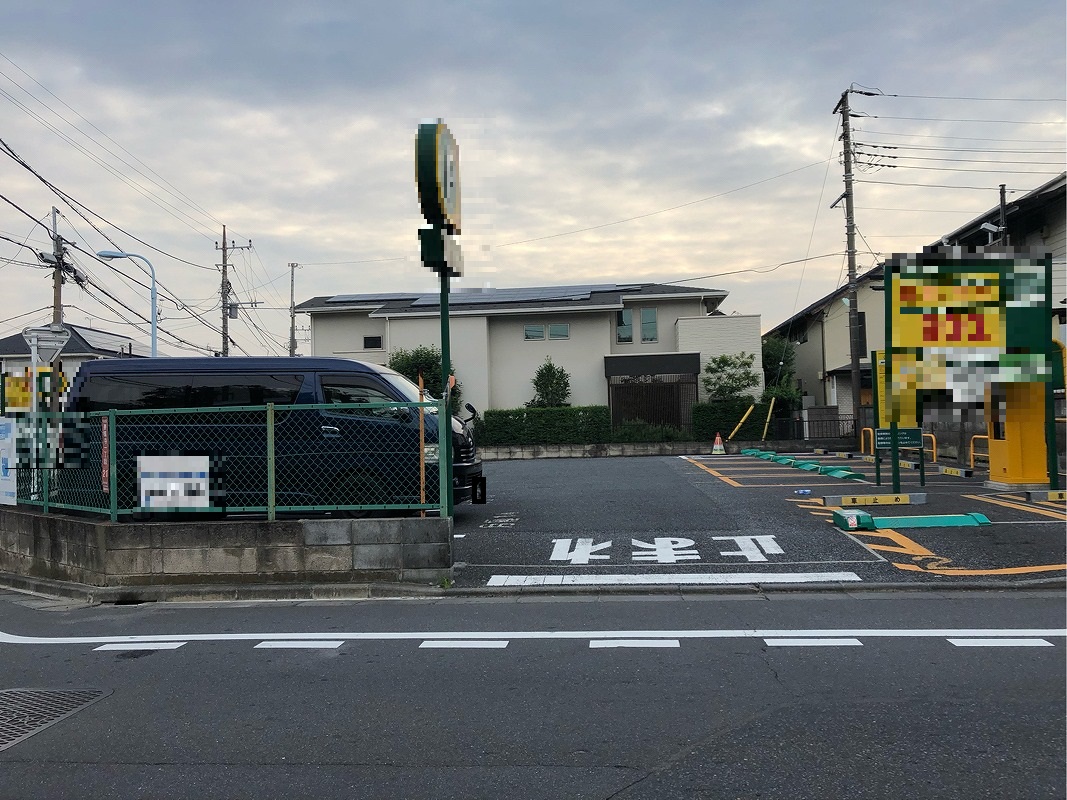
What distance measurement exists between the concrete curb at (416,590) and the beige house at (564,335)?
23623mm

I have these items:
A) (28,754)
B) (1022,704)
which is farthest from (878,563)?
(28,754)

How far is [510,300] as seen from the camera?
33.9 meters

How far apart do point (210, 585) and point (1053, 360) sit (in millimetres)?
10569

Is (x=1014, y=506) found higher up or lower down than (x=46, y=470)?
lower down

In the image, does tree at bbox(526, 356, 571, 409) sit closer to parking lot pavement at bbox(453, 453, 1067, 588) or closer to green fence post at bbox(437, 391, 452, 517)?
parking lot pavement at bbox(453, 453, 1067, 588)

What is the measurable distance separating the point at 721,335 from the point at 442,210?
79.3 ft

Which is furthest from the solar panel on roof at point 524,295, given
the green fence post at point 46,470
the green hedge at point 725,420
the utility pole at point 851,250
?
the green fence post at point 46,470

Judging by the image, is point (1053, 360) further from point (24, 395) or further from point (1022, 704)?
point (24, 395)

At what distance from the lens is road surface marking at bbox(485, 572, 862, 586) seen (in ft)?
24.3

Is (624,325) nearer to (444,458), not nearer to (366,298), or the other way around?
(366,298)

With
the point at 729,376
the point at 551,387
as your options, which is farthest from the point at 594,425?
the point at 729,376

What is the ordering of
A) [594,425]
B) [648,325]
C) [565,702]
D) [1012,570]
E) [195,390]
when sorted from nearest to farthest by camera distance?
1. [565,702]
2. [1012,570]
3. [195,390]
4. [594,425]
5. [648,325]

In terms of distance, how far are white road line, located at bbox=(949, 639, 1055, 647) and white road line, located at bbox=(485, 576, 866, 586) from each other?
2.07m

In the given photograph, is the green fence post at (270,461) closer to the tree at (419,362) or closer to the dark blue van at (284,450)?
the dark blue van at (284,450)
